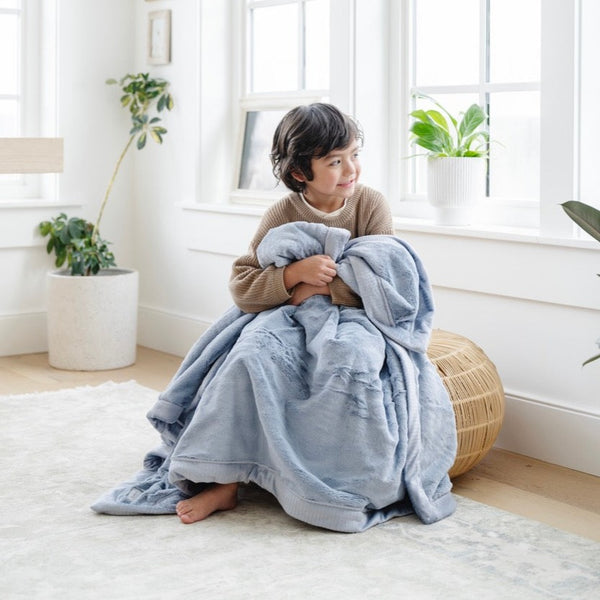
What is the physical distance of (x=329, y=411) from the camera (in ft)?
7.95

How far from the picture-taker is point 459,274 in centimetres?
325

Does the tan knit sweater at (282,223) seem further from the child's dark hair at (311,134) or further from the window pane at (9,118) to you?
the window pane at (9,118)

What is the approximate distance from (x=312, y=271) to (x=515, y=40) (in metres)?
1.25

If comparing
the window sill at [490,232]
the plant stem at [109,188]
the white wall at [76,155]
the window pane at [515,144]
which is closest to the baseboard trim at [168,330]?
the white wall at [76,155]

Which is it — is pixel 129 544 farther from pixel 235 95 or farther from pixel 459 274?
pixel 235 95

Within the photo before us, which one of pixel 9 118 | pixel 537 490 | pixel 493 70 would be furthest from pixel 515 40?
pixel 9 118

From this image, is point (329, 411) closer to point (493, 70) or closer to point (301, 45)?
point (493, 70)

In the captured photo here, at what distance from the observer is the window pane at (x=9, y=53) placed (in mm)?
4516

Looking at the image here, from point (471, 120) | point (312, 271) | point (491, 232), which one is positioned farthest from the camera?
point (471, 120)

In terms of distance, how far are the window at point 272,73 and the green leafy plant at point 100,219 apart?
0.38m

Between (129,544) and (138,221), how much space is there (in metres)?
2.69

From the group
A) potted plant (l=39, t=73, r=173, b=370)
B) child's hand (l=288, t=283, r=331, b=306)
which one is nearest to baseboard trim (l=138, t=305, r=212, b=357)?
potted plant (l=39, t=73, r=173, b=370)

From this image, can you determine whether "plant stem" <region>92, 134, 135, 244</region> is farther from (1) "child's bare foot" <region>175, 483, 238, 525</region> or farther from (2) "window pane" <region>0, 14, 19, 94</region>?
(1) "child's bare foot" <region>175, 483, 238, 525</region>

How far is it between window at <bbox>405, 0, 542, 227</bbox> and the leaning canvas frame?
72 centimetres
